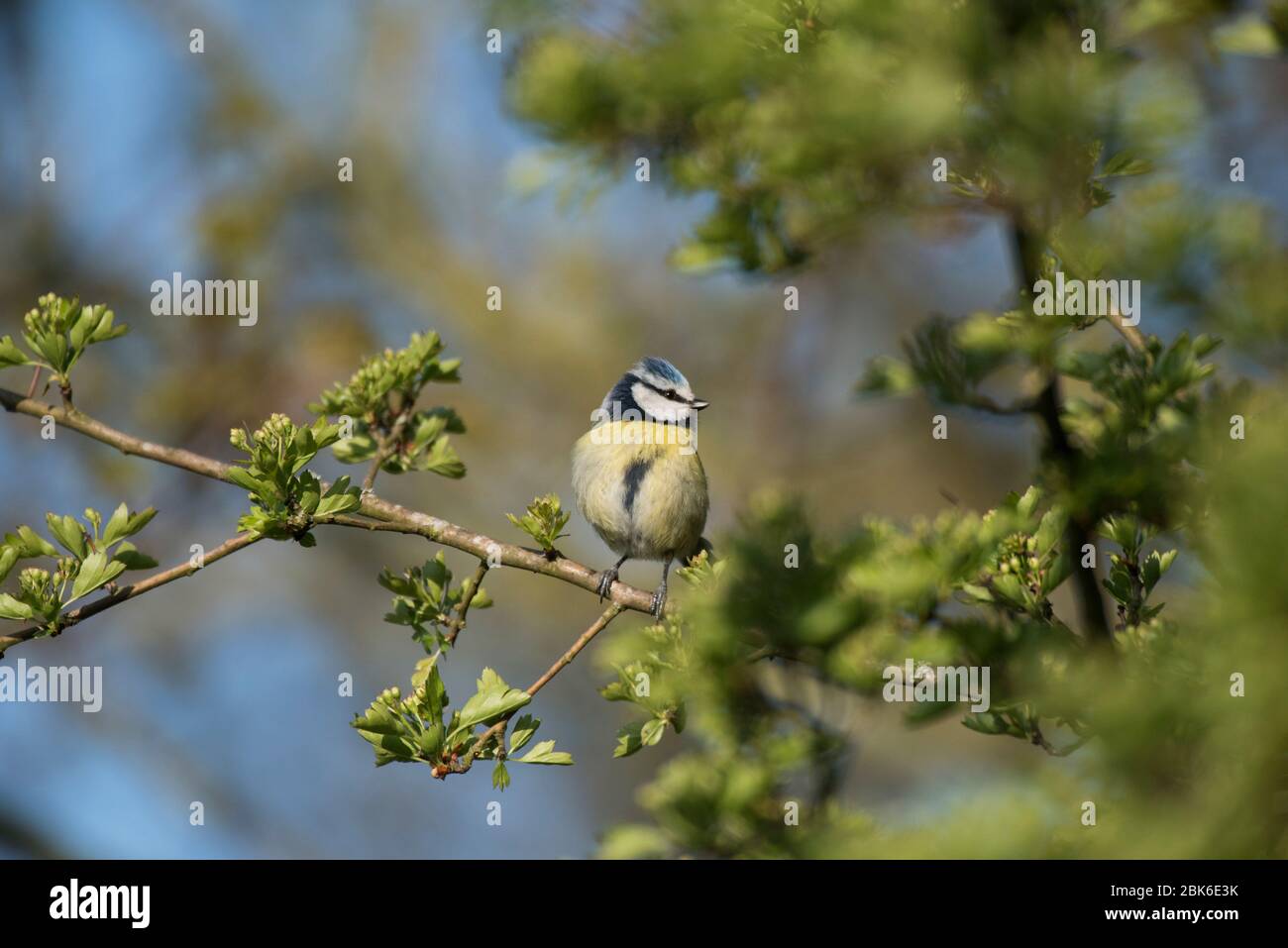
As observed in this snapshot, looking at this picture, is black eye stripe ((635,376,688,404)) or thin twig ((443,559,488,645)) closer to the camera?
thin twig ((443,559,488,645))

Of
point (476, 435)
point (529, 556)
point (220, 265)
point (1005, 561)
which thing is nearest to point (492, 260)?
point (476, 435)

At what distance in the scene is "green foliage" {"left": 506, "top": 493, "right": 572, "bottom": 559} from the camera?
8.35 feet

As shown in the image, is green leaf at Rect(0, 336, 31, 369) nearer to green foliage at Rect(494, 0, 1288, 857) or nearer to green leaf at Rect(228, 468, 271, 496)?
green leaf at Rect(228, 468, 271, 496)

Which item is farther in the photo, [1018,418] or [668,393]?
[668,393]

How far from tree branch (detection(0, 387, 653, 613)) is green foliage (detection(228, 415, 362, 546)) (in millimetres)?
179

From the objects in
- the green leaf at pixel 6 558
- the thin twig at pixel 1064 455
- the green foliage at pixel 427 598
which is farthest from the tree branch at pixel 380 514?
the thin twig at pixel 1064 455

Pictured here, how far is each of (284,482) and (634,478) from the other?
2.60m

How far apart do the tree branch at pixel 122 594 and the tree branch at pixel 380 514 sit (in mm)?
186

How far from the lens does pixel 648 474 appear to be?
15.1ft

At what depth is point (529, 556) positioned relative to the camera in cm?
271

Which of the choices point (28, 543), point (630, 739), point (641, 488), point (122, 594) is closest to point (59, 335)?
point (28, 543)

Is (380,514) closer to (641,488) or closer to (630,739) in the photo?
(630,739)

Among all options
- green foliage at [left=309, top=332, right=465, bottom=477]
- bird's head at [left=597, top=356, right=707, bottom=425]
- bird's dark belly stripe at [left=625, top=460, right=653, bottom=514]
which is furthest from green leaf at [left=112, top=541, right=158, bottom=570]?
bird's head at [left=597, top=356, right=707, bottom=425]
